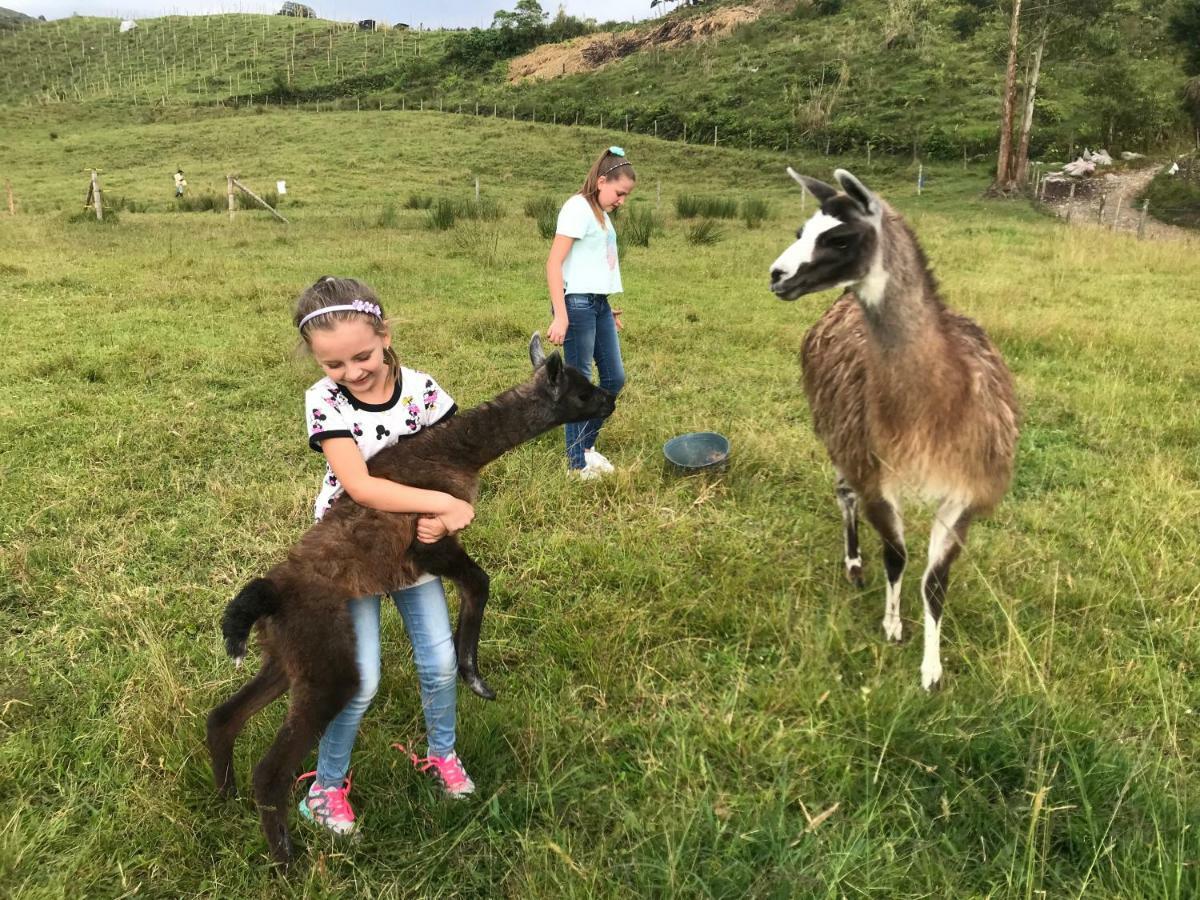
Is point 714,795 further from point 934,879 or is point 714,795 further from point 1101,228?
point 1101,228

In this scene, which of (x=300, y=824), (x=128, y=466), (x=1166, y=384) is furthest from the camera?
(x=1166, y=384)

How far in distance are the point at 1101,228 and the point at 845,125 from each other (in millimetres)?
20240

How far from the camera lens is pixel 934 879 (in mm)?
1945

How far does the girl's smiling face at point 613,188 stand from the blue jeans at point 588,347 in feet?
1.85

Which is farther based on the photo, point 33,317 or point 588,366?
point 33,317

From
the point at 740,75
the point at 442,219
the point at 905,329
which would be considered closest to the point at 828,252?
the point at 905,329

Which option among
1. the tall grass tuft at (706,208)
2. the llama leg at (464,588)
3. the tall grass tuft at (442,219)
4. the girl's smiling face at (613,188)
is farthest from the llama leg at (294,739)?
the tall grass tuft at (706,208)

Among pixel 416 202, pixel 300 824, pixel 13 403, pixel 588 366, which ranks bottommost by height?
pixel 300 824

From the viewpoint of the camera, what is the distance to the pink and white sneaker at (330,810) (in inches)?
85.5

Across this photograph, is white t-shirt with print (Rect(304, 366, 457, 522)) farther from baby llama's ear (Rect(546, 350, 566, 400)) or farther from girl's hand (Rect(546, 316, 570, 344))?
girl's hand (Rect(546, 316, 570, 344))

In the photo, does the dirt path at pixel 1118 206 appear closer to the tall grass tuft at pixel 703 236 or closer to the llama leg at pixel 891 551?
the tall grass tuft at pixel 703 236

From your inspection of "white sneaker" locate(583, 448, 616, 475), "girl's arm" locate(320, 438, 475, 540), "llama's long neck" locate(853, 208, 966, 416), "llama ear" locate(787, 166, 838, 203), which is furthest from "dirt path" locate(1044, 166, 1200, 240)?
"girl's arm" locate(320, 438, 475, 540)

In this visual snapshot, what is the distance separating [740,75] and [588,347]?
4601 centimetres

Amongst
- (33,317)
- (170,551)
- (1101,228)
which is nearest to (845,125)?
(1101,228)
